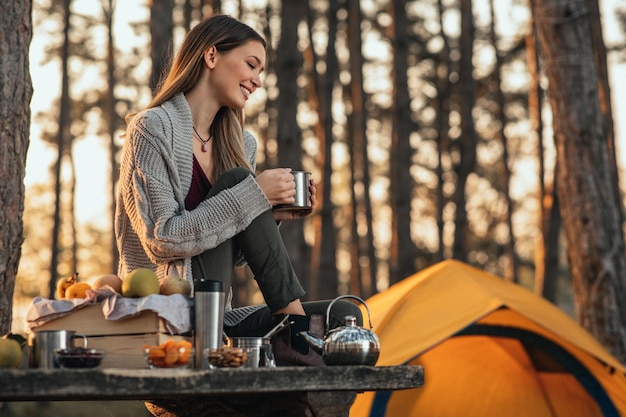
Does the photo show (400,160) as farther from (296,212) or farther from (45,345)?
(45,345)

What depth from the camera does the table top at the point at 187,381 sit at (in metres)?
2.53

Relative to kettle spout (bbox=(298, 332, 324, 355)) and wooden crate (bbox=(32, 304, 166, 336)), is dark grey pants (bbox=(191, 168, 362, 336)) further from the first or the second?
wooden crate (bbox=(32, 304, 166, 336))

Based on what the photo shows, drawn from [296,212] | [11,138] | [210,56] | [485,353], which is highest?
[210,56]

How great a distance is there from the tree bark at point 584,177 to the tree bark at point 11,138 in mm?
4827

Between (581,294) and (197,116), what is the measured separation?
15.4ft

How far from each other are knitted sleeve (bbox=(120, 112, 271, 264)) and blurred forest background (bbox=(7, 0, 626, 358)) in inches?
394

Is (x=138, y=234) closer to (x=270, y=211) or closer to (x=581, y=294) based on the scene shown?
(x=270, y=211)

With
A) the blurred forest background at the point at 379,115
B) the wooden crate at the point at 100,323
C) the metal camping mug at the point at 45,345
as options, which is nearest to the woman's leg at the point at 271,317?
the wooden crate at the point at 100,323

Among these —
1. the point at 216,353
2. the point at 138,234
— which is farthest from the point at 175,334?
the point at 138,234

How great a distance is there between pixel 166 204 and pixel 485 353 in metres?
4.87

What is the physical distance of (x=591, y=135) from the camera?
25.6 ft

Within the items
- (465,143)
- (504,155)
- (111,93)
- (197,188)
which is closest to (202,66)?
(197,188)

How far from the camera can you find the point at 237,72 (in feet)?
12.7

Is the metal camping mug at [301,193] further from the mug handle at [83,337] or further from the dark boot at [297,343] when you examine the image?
the mug handle at [83,337]
